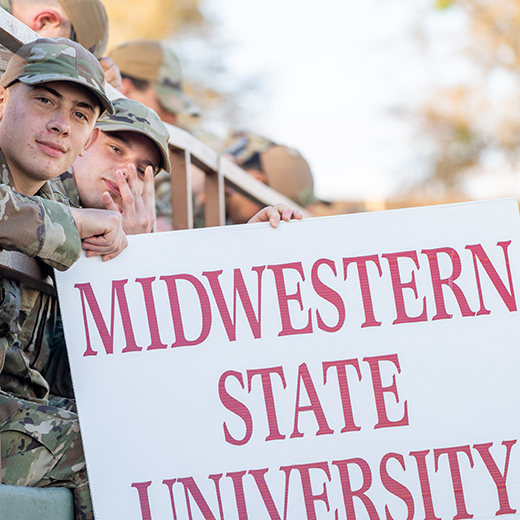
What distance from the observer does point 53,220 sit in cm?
170

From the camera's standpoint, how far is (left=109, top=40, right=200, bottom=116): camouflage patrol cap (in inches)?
177

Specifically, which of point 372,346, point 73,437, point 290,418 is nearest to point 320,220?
point 372,346

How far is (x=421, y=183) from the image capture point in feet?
71.8

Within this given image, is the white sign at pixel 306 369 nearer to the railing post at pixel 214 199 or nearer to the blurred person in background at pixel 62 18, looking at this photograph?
the blurred person in background at pixel 62 18

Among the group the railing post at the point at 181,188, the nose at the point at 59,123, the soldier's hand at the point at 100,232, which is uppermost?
the railing post at the point at 181,188

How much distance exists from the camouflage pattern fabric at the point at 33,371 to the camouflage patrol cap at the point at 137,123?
370mm

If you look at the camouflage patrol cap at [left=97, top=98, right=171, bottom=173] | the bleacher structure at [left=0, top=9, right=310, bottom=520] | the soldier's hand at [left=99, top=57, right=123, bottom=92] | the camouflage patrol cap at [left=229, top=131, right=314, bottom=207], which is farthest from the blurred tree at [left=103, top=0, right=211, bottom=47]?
the camouflage patrol cap at [left=97, top=98, right=171, bottom=173]

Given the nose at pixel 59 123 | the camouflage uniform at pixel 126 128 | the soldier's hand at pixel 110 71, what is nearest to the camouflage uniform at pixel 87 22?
the soldier's hand at pixel 110 71

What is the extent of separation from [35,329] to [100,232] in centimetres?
36

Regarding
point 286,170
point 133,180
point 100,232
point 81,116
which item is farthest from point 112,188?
point 286,170

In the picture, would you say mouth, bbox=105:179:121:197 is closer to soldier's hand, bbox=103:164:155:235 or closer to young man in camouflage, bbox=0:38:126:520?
soldier's hand, bbox=103:164:155:235

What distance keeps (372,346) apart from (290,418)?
260mm

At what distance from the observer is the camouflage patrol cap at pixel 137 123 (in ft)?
7.77

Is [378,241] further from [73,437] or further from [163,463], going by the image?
[73,437]
